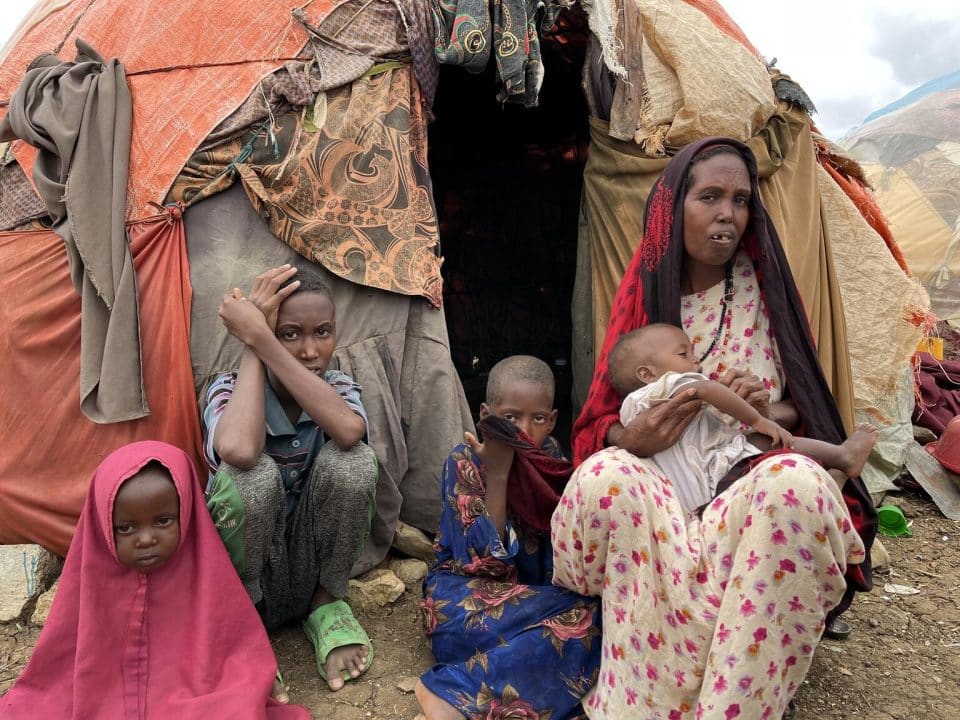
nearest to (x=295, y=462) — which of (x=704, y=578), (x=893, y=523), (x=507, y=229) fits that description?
(x=704, y=578)

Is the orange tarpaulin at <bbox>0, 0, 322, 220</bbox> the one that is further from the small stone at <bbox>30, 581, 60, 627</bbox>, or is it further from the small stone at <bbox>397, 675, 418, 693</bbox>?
the small stone at <bbox>397, 675, 418, 693</bbox>

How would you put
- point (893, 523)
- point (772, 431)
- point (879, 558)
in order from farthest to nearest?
point (893, 523) < point (879, 558) < point (772, 431)

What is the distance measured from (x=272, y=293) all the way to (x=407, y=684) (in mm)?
1197

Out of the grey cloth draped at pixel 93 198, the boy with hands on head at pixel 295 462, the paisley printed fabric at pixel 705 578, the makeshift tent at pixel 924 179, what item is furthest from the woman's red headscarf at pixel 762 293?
the makeshift tent at pixel 924 179

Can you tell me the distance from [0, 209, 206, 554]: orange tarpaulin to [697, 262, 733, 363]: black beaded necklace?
1717 millimetres

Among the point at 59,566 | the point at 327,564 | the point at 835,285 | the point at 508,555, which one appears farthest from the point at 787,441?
the point at 59,566

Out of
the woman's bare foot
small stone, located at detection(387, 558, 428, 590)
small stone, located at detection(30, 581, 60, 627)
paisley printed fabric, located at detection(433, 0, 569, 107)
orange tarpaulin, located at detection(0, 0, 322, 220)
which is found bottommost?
small stone, located at detection(30, 581, 60, 627)

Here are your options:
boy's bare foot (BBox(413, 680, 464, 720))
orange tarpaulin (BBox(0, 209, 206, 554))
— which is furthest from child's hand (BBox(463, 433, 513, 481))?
orange tarpaulin (BBox(0, 209, 206, 554))

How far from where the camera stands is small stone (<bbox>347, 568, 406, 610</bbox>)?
2801 millimetres

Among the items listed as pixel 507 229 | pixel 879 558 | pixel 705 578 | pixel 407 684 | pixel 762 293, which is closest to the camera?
pixel 705 578

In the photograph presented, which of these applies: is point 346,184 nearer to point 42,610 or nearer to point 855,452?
point 42,610

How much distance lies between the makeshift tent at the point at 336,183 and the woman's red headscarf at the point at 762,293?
0.76 m

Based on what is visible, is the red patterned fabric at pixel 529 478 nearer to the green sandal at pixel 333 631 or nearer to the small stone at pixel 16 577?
the green sandal at pixel 333 631

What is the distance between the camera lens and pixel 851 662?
98.8 inches
